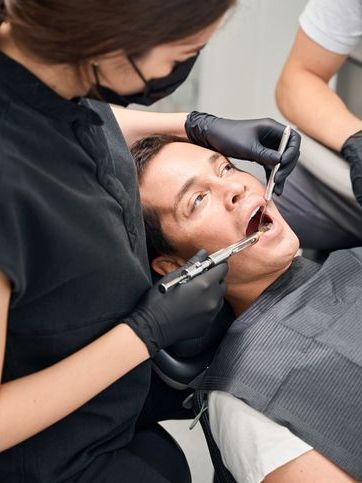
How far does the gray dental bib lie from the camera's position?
1.15m

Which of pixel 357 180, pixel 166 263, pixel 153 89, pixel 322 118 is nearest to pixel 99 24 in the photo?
pixel 153 89

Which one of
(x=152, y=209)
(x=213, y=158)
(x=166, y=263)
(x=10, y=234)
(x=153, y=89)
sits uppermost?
(x=153, y=89)

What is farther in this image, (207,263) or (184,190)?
(184,190)

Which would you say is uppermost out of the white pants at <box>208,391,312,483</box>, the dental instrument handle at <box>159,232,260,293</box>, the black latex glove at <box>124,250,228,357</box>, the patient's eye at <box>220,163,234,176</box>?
the patient's eye at <box>220,163,234,176</box>

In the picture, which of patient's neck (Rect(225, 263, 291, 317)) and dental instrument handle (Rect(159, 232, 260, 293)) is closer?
dental instrument handle (Rect(159, 232, 260, 293))

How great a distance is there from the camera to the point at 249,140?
138 centimetres

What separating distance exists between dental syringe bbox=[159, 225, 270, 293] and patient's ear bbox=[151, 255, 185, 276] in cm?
18

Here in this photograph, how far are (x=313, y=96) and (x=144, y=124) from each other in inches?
19.6

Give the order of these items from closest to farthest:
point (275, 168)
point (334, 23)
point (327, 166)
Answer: point (275, 168) → point (327, 166) → point (334, 23)

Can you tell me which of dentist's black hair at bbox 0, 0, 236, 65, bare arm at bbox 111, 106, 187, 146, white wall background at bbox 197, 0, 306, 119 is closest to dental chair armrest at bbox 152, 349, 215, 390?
bare arm at bbox 111, 106, 187, 146

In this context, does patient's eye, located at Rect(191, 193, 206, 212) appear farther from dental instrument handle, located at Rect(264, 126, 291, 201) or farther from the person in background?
the person in background

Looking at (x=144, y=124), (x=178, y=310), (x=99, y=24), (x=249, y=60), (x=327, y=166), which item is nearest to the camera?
(x=99, y=24)

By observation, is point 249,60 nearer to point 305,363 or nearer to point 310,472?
point 305,363

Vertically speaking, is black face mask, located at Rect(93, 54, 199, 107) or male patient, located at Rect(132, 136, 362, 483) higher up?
black face mask, located at Rect(93, 54, 199, 107)
